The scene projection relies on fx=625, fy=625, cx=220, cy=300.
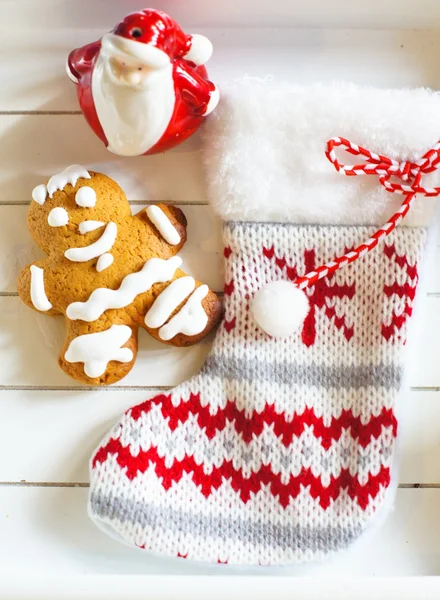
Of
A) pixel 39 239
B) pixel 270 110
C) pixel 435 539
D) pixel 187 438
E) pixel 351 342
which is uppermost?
pixel 270 110

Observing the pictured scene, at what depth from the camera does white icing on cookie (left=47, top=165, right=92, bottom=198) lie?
35.2 inches

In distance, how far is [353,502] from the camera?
885 mm

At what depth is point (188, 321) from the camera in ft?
2.87

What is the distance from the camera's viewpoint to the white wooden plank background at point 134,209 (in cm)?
93

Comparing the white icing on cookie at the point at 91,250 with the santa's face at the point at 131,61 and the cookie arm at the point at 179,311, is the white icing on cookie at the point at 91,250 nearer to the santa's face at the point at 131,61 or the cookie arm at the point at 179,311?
the cookie arm at the point at 179,311

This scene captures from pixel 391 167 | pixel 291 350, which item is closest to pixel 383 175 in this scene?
pixel 391 167

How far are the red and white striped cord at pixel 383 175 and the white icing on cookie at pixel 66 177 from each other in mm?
345

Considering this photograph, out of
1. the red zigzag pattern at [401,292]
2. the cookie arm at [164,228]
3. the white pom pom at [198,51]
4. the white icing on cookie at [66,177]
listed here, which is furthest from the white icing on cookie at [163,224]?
the red zigzag pattern at [401,292]

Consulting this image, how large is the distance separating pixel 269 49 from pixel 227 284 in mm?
363

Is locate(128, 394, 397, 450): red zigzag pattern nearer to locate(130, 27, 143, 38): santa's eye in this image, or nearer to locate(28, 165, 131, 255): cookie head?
locate(28, 165, 131, 255): cookie head

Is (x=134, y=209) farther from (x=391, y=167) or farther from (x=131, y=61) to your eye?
(x=391, y=167)

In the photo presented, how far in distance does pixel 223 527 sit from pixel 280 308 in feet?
1.07

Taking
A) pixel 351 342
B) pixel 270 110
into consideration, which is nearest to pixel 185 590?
pixel 351 342

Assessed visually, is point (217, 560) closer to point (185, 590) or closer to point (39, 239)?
point (185, 590)
